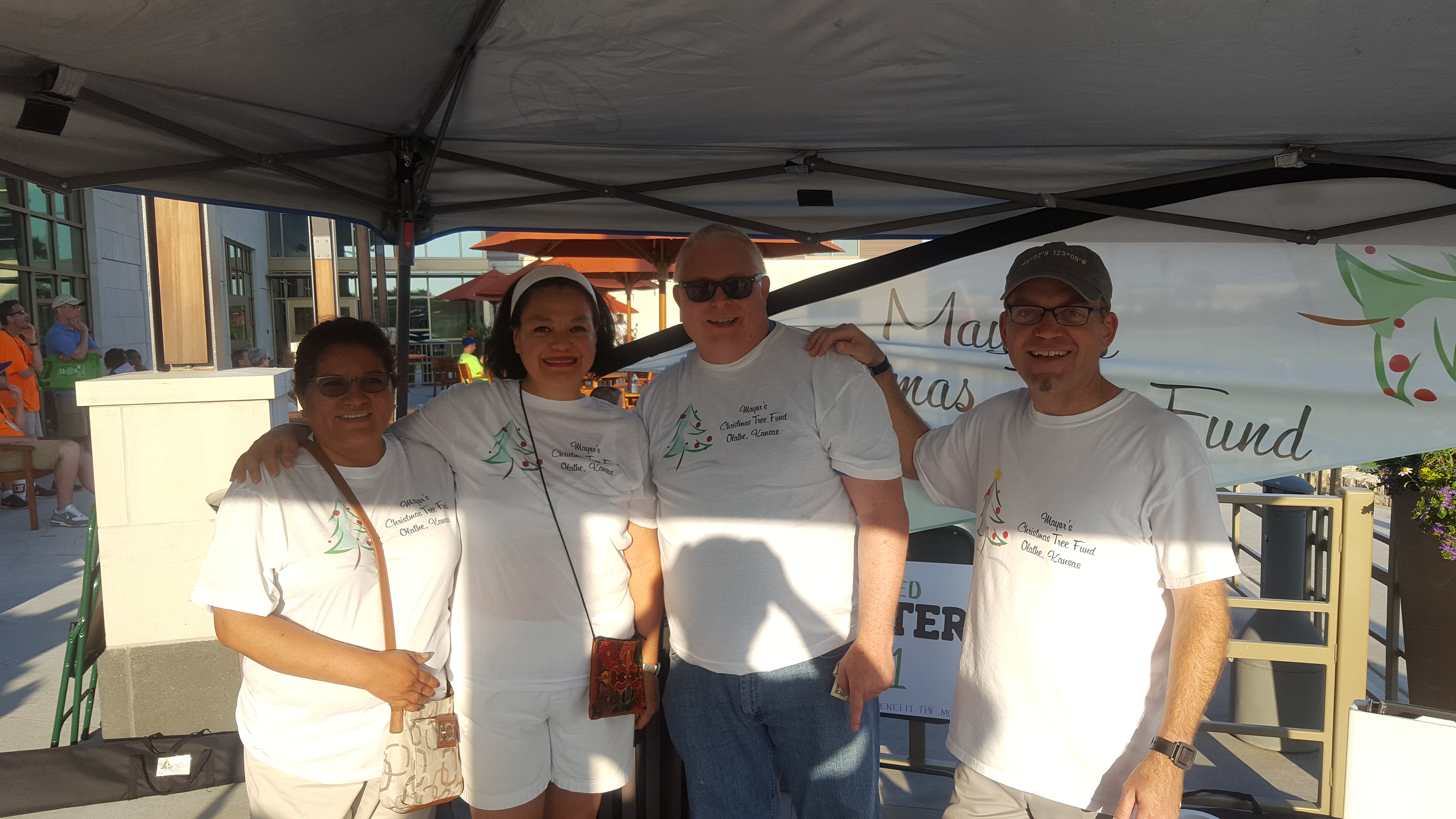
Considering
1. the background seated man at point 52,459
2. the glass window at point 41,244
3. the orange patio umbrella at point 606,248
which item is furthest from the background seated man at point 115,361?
the orange patio umbrella at point 606,248

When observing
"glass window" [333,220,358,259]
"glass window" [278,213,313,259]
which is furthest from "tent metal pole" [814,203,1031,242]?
"glass window" [278,213,313,259]

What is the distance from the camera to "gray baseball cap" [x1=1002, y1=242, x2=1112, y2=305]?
1.92 metres

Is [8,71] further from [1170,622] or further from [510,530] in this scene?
[1170,622]

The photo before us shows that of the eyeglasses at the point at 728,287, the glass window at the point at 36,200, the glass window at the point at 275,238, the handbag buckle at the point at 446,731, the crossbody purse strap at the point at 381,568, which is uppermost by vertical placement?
the glass window at the point at 275,238

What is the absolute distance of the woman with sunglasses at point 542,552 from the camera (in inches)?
79.5

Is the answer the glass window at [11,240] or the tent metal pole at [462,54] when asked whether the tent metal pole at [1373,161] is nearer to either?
the tent metal pole at [462,54]

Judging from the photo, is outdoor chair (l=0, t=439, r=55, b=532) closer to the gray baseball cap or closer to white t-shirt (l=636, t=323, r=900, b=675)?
white t-shirt (l=636, t=323, r=900, b=675)

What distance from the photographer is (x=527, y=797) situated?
2.04 meters

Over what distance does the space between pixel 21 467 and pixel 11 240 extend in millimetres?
4971

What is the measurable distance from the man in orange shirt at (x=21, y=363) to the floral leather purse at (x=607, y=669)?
8.02 meters

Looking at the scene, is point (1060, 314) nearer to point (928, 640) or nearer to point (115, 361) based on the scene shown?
point (928, 640)

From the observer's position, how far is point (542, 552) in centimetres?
203

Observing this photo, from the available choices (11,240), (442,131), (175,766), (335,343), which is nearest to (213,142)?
(442,131)

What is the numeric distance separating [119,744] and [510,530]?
8.37 feet
